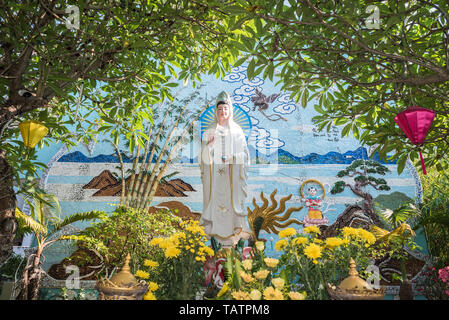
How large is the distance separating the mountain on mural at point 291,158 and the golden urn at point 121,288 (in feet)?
21.4

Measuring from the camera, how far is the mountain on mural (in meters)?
8.05

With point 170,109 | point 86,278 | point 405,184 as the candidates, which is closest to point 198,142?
point 170,109

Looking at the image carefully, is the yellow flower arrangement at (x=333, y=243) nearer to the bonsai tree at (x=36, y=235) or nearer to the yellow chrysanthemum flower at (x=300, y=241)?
the yellow chrysanthemum flower at (x=300, y=241)

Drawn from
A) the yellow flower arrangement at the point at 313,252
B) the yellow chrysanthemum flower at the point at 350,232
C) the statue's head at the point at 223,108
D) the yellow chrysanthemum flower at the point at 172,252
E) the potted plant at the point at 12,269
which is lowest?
the potted plant at the point at 12,269

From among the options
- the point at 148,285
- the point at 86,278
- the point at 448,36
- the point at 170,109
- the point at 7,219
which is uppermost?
the point at 170,109

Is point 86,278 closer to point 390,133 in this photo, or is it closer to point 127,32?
point 127,32

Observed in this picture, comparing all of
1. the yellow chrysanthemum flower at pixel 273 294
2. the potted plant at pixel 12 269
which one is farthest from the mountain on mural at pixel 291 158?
the yellow chrysanthemum flower at pixel 273 294

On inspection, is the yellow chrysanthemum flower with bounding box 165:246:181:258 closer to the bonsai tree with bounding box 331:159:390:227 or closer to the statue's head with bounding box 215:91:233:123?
the statue's head with bounding box 215:91:233:123

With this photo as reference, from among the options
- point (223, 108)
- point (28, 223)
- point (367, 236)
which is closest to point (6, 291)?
point (28, 223)

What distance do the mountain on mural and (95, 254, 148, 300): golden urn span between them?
652 centimetres

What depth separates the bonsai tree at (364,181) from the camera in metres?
7.75

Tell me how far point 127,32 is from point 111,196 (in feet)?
19.5

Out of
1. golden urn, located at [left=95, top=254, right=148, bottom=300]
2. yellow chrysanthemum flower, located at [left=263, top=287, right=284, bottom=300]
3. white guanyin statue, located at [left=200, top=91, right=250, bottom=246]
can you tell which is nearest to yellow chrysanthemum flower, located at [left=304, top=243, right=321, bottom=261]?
yellow chrysanthemum flower, located at [left=263, top=287, right=284, bottom=300]

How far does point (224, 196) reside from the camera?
4.07 metres
